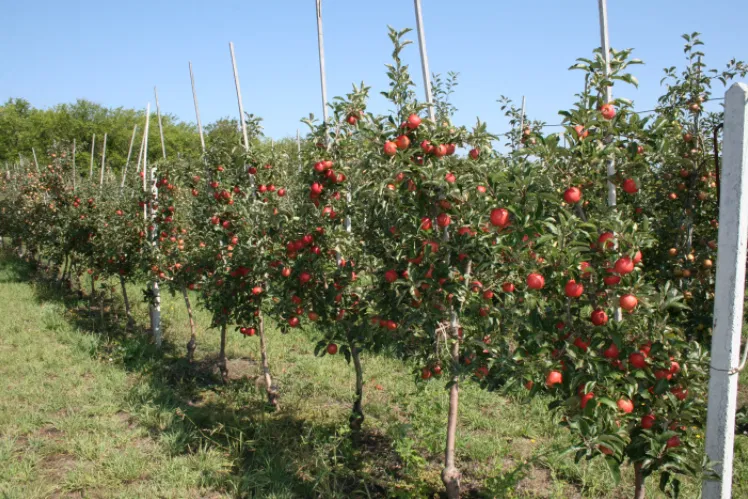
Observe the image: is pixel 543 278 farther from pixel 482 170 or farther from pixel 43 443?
pixel 43 443

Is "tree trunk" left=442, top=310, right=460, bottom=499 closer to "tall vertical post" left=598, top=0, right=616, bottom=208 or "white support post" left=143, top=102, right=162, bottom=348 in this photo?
"tall vertical post" left=598, top=0, right=616, bottom=208

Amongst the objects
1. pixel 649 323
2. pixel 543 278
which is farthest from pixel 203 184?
pixel 649 323

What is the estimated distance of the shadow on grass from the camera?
3.12 meters

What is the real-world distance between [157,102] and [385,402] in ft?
17.7

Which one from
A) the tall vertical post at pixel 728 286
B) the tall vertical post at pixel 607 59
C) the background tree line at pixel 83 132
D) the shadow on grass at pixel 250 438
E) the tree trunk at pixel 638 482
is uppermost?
the background tree line at pixel 83 132

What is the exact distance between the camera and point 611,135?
2119 mm

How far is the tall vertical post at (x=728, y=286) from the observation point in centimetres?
174

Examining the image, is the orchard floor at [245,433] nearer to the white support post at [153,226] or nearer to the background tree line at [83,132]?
the white support post at [153,226]

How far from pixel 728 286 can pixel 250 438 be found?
3.28 m

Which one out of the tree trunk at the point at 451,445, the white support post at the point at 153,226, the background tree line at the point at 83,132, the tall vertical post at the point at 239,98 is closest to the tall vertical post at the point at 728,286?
the tree trunk at the point at 451,445

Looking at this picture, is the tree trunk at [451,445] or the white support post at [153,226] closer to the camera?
the tree trunk at [451,445]

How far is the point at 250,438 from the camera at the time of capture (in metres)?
3.83

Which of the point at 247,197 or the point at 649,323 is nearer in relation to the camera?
the point at 649,323

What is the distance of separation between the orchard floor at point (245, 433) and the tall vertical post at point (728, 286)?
0.72m
